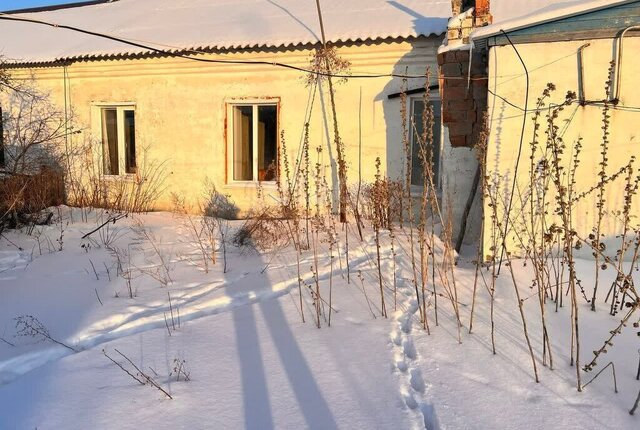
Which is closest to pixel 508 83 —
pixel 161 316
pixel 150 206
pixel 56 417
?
pixel 161 316

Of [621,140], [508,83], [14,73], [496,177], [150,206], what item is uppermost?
[14,73]

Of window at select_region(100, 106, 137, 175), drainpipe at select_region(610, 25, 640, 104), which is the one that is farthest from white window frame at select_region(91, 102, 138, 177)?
drainpipe at select_region(610, 25, 640, 104)

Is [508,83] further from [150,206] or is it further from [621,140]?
[150,206]

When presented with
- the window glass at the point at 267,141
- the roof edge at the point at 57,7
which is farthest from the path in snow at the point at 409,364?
the roof edge at the point at 57,7

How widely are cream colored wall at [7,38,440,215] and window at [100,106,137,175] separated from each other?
221 millimetres

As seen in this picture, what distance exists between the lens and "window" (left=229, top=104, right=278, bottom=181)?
25.8 feet

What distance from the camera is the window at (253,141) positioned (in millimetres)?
7871

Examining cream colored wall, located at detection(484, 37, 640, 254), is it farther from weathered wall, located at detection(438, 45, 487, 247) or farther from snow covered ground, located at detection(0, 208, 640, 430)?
snow covered ground, located at detection(0, 208, 640, 430)

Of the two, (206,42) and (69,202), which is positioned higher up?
(206,42)

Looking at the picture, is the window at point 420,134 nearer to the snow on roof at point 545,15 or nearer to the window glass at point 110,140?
the snow on roof at point 545,15

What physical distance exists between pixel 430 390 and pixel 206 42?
22.0 feet

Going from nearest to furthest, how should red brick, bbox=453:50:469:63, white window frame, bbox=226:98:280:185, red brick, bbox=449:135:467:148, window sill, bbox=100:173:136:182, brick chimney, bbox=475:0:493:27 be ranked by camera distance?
1. brick chimney, bbox=475:0:493:27
2. red brick, bbox=453:50:469:63
3. red brick, bbox=449:135:467:148
4. white window frame, bbox=226:98:280:185
5. window sill, bbox=100:173:136:182

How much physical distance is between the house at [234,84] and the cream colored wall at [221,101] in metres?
0.02

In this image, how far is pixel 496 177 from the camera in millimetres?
4805
